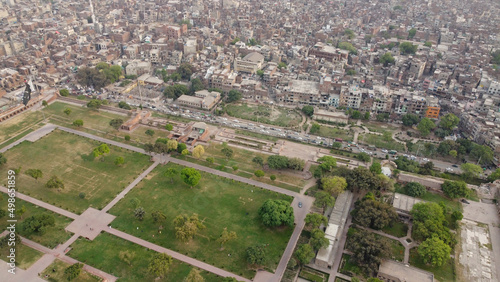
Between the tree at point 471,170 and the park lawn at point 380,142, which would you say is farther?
the park lawn at point 380,142

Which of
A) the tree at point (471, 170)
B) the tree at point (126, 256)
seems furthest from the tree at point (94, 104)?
the tree at point (471, 170)

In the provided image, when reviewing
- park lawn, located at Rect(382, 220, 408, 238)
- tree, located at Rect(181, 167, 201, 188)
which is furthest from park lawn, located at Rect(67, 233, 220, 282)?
park lawn, located at Rect(382, 220, 408, 238)

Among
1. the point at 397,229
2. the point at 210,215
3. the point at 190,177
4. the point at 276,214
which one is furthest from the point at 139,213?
the point at 397,229

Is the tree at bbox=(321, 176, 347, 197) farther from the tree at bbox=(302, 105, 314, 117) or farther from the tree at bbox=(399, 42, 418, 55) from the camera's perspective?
the tree at bbox=(399, 42, 418, 55)

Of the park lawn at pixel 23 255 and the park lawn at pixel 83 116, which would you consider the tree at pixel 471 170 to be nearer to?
the park lawn at pixel 23 255

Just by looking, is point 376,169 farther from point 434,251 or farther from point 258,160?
point 258,160

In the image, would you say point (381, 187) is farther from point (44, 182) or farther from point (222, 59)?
point (222, 59)

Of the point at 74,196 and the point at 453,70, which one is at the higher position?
the point at 453,70

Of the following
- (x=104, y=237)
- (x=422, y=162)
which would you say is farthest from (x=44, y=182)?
(x=422, y=162)
